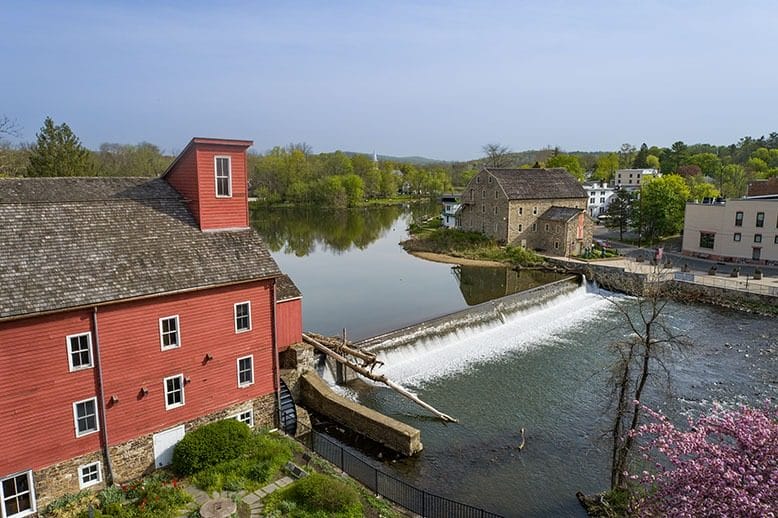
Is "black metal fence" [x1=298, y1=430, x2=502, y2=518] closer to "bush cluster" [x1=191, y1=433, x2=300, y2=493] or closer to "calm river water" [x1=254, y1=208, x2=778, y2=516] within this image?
"calm river water" [x1=254, y1=208, x2=778, y2=516]

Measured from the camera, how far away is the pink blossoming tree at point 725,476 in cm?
827

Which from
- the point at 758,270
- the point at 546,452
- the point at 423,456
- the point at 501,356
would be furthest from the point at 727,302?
the point at 423,456

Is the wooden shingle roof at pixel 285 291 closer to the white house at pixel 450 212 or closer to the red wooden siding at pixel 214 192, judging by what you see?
the red wooden siding at pixel 214 192

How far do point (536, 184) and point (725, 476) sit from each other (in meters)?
49.3

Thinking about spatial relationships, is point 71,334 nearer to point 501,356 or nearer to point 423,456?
point 423,456

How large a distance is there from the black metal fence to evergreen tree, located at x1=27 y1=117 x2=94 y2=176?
40.0 metres

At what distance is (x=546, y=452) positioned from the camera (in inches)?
709

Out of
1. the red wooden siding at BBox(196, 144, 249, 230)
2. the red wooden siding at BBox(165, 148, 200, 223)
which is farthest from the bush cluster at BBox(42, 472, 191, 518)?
the red wooden siding at BBox(165, 148, 200, 223)

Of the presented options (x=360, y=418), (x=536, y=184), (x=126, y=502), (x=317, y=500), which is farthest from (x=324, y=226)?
(x=317, y=500)

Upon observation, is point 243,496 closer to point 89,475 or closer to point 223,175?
point 89,475

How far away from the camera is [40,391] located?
12383mm

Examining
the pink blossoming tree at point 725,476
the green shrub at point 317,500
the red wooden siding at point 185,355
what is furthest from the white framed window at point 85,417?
the pink blossoming tree at point 725,476

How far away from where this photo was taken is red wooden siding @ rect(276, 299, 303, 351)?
20297 mm

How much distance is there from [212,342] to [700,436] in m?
12.6
